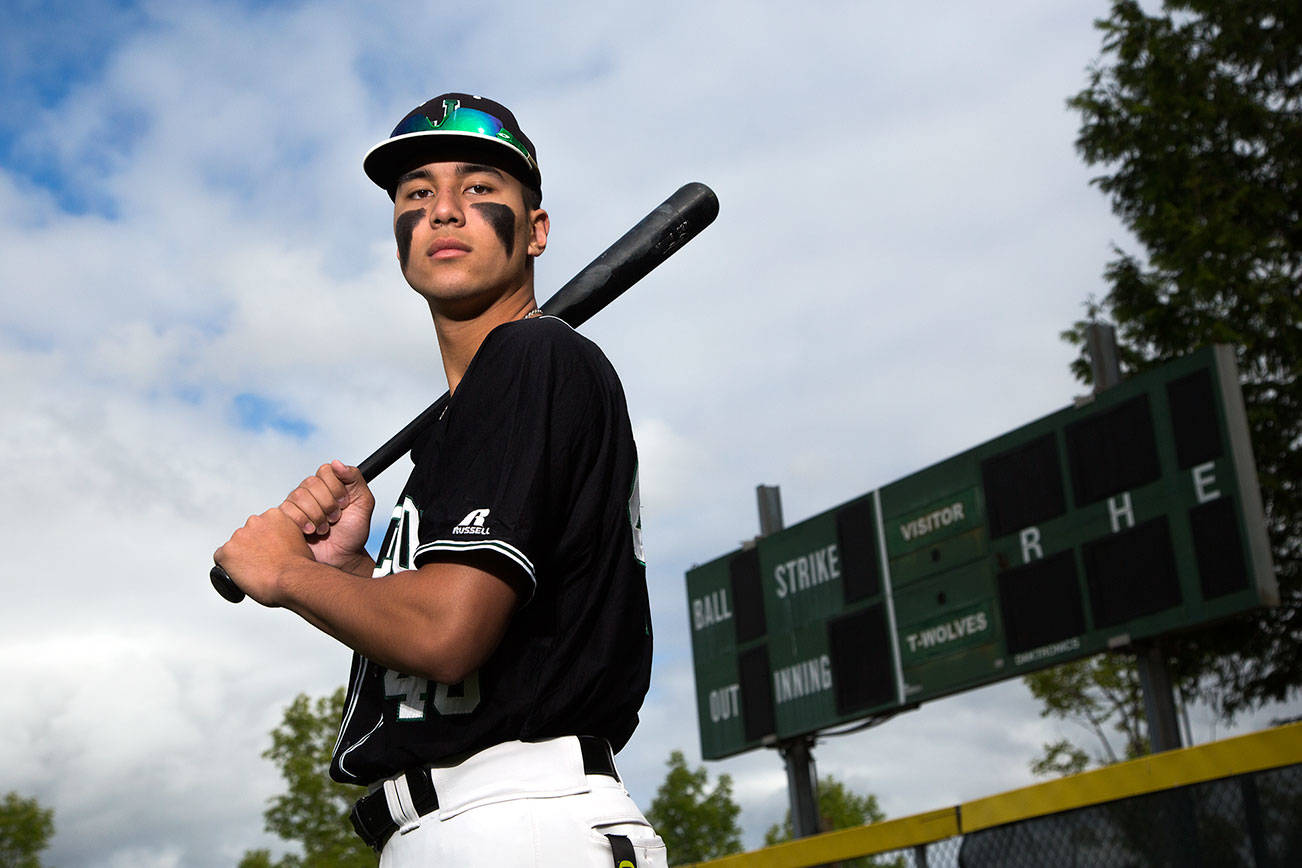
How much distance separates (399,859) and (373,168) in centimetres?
128

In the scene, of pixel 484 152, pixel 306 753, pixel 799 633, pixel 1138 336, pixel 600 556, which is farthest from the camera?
pixel 306 753

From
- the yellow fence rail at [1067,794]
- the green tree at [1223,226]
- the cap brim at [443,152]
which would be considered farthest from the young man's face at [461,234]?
the green tree at [1223,226]

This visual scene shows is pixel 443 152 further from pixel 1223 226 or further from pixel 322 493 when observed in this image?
pixel 1223 226

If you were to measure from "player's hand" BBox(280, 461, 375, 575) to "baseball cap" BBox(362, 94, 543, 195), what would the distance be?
23.5 inches

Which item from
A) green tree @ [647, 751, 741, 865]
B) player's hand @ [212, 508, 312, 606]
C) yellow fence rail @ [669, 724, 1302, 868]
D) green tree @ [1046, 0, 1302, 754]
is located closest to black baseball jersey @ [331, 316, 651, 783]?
player's hand @ [212, 508, 312, 606]

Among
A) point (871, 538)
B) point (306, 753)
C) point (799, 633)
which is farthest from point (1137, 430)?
point (306, 753)

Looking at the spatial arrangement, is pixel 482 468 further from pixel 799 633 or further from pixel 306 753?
pixel 306 753

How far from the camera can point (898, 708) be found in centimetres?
1451

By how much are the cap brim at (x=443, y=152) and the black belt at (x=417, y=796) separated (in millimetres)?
1093

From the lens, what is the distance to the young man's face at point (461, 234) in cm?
258

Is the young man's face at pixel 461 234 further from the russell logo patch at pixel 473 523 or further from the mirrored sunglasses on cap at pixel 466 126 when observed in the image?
the russell logo patch at pixel 473 523

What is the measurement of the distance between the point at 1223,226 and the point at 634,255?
811 inches

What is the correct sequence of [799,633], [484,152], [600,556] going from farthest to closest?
[799,633] → [484,152] → [600,556]

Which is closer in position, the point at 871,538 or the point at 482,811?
the point at 482,811
